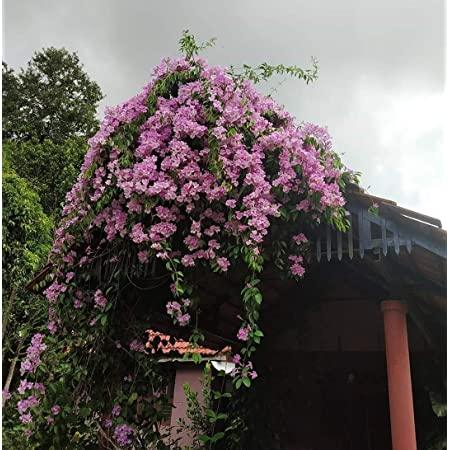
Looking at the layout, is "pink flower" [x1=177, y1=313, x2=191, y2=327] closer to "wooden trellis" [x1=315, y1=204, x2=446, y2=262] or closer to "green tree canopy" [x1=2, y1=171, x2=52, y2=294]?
"wooden trellis" [x1=315, y1=204, x2=446, y2=262]

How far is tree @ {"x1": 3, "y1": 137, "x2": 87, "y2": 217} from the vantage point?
14281 millimetres

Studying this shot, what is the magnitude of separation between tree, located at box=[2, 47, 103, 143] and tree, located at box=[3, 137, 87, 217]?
104 centimetres

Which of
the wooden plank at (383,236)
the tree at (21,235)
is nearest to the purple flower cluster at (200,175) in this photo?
the wooden plank at (383,236)

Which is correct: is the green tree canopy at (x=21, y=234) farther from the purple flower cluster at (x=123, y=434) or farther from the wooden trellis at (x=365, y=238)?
the wooden trellis at (x=365, y=238)

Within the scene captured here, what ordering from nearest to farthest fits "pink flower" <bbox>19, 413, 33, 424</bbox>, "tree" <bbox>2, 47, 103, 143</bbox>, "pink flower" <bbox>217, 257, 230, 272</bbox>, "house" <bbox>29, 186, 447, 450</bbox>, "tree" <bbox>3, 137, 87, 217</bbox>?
"pink flower" <bbox>217, 257, 230, 272</bbox>
"pink flower" <bbox>19, 413, 33, 424</bbox>
"house" <bbox>29, 186, 447, 450</bbox>
"tree" <bbox>3, 137, 87, 217</bbox>
"tree" <bbox>2, 47, 103, 143</bbox>

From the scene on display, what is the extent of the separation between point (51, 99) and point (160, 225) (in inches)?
615

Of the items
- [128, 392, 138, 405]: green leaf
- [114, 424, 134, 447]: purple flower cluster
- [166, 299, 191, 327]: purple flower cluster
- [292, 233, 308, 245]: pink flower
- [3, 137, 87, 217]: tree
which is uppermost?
[3, 137, 87, 217]: tree

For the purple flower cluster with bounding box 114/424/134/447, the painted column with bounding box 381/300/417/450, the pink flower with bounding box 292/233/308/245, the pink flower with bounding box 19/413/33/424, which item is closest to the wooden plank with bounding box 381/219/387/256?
the pink flower with bounding box 292/233/308/245

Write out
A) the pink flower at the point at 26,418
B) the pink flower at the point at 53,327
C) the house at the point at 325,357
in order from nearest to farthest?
the pink flower at the point at 26,418
the pink flower at the point at 53,327
the house at the point at 325,357

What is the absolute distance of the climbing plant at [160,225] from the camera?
8.98ft

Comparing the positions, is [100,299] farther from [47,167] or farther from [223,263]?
[47,167]

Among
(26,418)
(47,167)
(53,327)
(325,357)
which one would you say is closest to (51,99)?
(47,167)

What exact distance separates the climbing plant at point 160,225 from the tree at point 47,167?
455 inches

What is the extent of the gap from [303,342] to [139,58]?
3.03 meters
